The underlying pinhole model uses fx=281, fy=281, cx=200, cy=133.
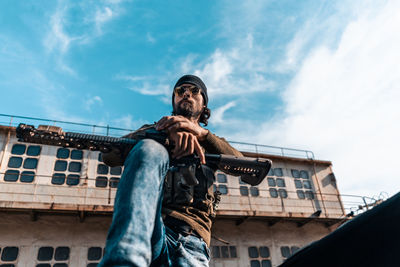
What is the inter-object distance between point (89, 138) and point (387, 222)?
204cm

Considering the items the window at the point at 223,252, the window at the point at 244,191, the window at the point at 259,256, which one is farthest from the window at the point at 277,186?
the window at the point at 223,252

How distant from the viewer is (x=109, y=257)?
1.14m

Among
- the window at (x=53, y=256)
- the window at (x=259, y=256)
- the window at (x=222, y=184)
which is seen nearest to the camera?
the window at (x=53, y=256)

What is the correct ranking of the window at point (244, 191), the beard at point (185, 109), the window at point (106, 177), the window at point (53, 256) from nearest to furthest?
1. the beard at point (185, 109)
2. the window at point (53, 256)
3. the window at point (106, 177)
4. the window at point (244, 191)

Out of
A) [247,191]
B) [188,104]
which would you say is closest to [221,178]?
[247,191]

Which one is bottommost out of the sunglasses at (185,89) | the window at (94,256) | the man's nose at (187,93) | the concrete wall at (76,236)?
the man's nose at (187,93)

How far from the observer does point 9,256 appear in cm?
971

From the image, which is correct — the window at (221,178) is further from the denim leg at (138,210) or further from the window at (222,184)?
the denim leg at (138,210)

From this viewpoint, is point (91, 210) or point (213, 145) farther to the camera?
point (91, 210)

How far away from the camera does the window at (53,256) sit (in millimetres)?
9977

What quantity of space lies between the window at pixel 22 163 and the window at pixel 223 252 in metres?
8.16

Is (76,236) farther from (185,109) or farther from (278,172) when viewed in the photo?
(278,172)

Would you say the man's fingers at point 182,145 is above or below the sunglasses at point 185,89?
below

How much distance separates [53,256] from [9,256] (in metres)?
1.38
